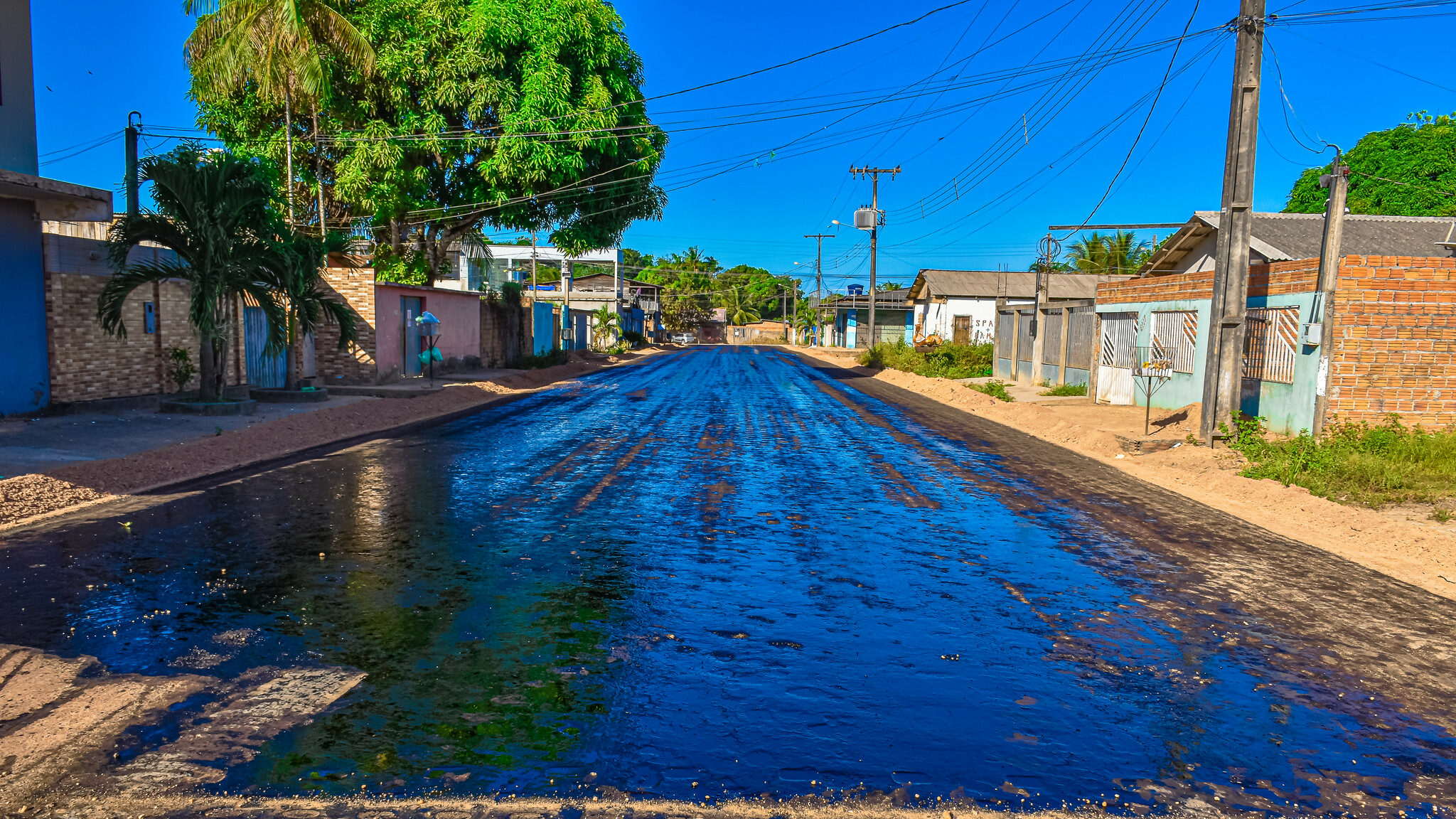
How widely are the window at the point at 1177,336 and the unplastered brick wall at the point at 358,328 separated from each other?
19.8 meters

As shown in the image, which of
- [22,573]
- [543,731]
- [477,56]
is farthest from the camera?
[477,56]

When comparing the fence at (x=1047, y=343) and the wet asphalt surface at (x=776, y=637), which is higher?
the fence at (x=1047, y=343)

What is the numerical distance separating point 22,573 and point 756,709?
18.9 feet

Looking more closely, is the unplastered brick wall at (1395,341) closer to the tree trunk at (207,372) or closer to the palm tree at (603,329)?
the tree trunk at (207,372)

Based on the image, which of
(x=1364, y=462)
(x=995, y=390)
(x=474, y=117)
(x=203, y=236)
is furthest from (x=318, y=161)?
(x=1364, y=462)

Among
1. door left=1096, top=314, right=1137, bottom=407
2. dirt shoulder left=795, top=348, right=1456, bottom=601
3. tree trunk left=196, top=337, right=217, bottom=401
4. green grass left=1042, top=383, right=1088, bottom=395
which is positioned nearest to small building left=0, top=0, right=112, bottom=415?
tree trunk left=196, top=337, right=217, bottom=401

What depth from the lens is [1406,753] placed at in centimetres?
426

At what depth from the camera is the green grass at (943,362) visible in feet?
118

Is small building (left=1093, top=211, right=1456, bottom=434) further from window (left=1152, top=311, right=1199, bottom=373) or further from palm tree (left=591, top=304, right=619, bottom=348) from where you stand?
palm tree (left=591, top=304, right=619, bottom=348)

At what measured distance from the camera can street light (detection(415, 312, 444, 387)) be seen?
2598cm

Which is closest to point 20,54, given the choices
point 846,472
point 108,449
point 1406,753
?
point 108,449

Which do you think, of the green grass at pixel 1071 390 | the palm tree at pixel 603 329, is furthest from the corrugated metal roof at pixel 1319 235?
the palm tree at pixel 603 329

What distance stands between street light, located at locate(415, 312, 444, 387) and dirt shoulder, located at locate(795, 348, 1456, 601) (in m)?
15.0

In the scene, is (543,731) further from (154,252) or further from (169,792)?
(154,252)
